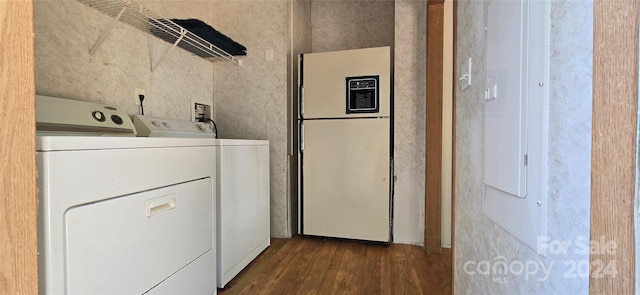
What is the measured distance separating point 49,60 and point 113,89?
326mm

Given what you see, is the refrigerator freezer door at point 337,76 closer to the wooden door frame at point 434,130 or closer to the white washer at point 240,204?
the wooden door frame at point 434,130

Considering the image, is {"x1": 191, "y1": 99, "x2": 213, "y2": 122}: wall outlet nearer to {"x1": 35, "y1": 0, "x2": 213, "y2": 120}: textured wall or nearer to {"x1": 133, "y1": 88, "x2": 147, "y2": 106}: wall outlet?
{"x1": 35, "y1": 0, "x2": 213, "y2": 120}: textured wall

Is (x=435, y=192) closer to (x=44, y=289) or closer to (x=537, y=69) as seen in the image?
(x=537, y=69)

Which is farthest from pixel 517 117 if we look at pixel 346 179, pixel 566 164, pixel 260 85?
pixel 260 85

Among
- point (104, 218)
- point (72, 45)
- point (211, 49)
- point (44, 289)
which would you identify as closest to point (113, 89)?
point (72, 45)

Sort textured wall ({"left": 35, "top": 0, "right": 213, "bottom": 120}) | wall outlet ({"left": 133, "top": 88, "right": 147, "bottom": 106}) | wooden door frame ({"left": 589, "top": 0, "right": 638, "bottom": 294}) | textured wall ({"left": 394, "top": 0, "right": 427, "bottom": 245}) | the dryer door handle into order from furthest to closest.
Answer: textured wall ({"left": 394, "top": 0, "right": 427, "bottom": 245})
wall outlet ({"left": 133, "top": 88, "right": 147, "bottom": 106})
textured wall ({"left": 35, "top": 0, "right": 213, "bottom": 120})
the dryer door handle
wooden door frame ({"left": 589, "top": 0, "right": 638, "bottom": 294})

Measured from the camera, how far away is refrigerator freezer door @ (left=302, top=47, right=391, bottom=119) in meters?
2.27

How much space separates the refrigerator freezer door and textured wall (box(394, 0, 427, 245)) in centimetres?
12

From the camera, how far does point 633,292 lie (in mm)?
379

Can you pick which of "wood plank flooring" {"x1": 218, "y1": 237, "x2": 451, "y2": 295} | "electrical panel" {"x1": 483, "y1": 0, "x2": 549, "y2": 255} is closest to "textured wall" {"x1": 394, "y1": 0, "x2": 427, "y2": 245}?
"wood plank flooring" {"x1": 218, "y1": 237, "x2": 451, "y2": 295}

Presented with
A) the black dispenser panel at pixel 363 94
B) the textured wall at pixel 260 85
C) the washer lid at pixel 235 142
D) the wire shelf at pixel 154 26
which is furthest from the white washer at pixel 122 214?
the black dispenser panel at pixel 363 94

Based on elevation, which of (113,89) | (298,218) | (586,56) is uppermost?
(113,89)

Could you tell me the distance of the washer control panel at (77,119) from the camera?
1101 mm

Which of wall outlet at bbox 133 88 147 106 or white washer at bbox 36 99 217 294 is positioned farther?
wall outlet at bbox 133 88 147 106
